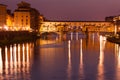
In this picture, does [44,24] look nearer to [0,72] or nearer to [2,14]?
[2,14]

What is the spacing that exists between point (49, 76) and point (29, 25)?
330ft

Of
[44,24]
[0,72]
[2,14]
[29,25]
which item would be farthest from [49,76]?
[44,24]

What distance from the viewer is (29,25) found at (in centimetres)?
12356

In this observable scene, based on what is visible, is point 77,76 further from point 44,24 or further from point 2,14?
point 44,24

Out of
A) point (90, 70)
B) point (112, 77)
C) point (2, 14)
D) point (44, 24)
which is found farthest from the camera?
point (44, 24)

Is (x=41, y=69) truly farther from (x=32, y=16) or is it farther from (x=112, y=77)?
(x=32, y=16)

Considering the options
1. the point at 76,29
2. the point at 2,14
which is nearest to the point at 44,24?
the point at 76,29

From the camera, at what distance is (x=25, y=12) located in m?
124

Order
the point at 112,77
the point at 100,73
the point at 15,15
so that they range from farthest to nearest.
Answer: the point at 15,15
the point at 100,73
the point at 112,77

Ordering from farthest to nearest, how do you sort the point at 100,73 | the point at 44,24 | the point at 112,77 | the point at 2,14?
1. the point at 44,24
2. the point at 2,14
3. the point at 100,73
4. the point at 112,77

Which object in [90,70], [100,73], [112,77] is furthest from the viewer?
[90,70]

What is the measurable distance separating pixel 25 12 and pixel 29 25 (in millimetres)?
4235

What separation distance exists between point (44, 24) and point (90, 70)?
13347 cm

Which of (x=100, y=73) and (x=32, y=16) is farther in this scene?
(x=32, y=16)
